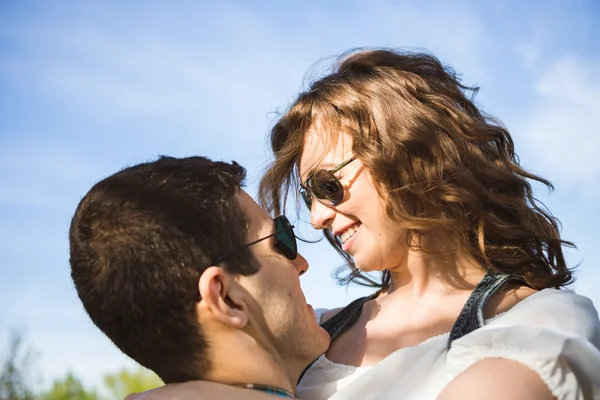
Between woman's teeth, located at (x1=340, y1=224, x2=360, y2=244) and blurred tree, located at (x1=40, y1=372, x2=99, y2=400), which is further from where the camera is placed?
blurred tree, located at (x1=40, y1=372, x2=99, y2=400)

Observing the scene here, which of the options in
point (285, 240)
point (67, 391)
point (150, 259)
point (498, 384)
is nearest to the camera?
point (498, 384)

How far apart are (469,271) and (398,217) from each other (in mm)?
299

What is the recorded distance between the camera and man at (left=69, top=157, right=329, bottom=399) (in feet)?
5.50

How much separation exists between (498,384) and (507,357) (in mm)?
88

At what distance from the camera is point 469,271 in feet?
7.93

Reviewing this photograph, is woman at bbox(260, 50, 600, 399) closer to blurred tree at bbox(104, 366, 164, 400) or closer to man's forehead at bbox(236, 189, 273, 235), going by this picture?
man's forehead at bbox(236, 189, 273, 235)

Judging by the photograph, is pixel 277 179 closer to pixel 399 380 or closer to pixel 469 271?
pixel 469 271

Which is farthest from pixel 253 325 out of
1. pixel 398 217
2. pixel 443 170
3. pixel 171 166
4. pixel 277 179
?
pixel 277 179

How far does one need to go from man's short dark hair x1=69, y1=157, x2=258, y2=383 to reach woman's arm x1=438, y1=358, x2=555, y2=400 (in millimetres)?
593

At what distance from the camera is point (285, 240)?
1990 millimetres

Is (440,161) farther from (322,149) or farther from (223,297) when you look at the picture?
(223,297)

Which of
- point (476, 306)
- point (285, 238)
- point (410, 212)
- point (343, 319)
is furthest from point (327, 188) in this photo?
point (476, 306)

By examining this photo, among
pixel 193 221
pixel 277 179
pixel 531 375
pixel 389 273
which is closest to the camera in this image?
pixel 531 375

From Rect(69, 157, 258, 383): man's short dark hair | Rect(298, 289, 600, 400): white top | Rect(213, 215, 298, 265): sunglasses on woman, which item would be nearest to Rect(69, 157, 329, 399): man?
Rect(69, 157, 258, 383): man's short dark hair
